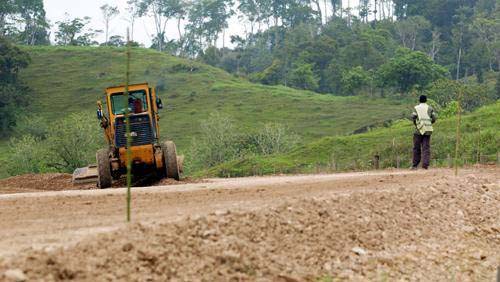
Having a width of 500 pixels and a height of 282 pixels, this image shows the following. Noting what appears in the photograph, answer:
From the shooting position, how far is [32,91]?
3809 inches

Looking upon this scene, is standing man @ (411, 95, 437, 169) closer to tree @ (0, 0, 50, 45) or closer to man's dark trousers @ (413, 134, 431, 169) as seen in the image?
man's dark trousers @ (413, 134, 431, 169)

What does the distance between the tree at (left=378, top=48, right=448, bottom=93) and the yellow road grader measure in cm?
6737

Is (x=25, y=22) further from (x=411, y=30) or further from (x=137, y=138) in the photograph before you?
(x=137, y=138)

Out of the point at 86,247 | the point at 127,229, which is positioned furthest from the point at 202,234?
the point at 86,247

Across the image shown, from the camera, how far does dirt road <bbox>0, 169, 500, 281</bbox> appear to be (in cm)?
773

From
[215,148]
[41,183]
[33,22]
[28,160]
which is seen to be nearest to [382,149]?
[41,183]

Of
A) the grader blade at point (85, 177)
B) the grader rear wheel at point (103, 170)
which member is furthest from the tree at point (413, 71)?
the grader rear wheel at point (103, 170)

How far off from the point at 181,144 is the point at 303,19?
66.9 metres

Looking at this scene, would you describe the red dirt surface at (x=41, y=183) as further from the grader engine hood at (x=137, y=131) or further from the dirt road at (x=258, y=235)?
the dirt road at (x=258, y=235)

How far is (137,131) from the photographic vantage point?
72.9 feet

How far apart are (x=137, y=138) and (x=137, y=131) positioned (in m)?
0.19

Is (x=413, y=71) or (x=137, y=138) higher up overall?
(x=137, y=138)

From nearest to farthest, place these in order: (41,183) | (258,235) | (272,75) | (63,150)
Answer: (258,235), (41,183), (63,150), (272,75)

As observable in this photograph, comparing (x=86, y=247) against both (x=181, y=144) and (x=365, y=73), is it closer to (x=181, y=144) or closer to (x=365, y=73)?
(x=181, y=144)
